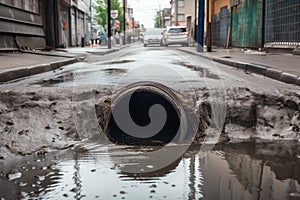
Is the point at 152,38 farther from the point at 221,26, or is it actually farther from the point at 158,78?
the point at 158,78

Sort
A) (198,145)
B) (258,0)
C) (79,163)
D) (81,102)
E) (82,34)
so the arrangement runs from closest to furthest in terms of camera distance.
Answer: (79,163) < (198,145) < (81,102) < (258,0) < (82,34)

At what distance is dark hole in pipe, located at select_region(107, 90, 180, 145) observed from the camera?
164 inches

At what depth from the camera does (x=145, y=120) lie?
462 cm

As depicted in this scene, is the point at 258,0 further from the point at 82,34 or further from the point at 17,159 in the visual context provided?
the point at 82,34

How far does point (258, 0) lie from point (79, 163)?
1756 cm

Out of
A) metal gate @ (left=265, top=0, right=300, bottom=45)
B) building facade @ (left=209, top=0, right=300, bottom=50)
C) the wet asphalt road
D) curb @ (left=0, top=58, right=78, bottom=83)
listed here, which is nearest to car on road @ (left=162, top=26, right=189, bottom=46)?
building facade @ (left=209, top=0, right=300, bottom=50)

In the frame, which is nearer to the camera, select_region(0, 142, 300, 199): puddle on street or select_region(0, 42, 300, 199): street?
select_region(0, 142, 300, 199): puddle on street

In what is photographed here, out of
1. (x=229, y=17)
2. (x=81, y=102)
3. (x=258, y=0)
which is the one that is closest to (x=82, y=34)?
(x=229, y=17)

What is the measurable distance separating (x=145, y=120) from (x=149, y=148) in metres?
0.75

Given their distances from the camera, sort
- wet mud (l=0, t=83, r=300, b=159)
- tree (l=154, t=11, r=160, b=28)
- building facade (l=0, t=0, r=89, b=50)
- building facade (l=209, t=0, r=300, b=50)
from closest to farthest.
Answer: wet mud (l=0, t=83, r=300, b=159)
building facade (l=0, t=0, r=89, b=50)
building facade (l=209, t=0, r=300, b=50)
tree (l=154, t=11, r=160, b=28)

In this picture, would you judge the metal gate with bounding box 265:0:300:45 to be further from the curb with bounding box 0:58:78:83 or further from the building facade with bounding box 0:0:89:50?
the building facade with bounding box 0:0:89:50

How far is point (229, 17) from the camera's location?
87.4ft

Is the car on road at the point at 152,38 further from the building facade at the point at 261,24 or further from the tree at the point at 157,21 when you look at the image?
the tree at the point at 157,21

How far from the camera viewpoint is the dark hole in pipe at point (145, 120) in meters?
4.17
